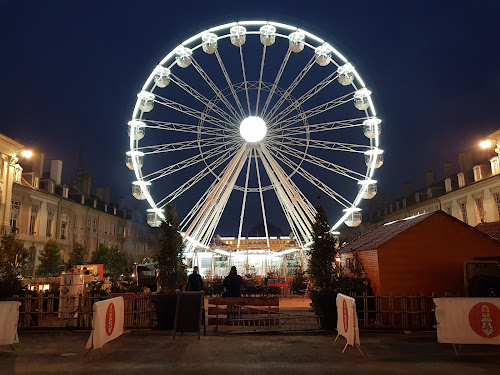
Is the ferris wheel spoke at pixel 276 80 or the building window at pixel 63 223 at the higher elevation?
the ferris wheel spoke at pixel 276 80

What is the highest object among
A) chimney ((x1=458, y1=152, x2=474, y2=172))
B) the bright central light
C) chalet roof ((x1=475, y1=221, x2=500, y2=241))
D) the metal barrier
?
chimney ((x1=458, y1=152, x2=474, y2=172))

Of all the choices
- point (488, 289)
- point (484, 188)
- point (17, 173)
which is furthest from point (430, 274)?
point (17, 173)

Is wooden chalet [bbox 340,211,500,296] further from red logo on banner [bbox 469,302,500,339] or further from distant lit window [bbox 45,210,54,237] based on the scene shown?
distant lit window [bbox 45,210,54,237]

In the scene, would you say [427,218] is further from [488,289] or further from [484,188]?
[484,188]

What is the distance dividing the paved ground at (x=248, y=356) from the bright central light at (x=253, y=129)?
12730 mm

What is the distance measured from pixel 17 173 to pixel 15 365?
32187 mm

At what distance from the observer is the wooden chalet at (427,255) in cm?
1338

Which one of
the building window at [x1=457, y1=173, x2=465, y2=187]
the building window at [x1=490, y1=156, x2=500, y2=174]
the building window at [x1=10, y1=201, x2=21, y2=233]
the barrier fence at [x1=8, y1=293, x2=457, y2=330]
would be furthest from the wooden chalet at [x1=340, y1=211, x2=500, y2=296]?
the building window at [x1=10, y1=201, x2=21, y2=233]

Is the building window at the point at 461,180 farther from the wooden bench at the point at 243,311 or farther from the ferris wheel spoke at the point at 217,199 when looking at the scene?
the wooden bench at the point at 243,311

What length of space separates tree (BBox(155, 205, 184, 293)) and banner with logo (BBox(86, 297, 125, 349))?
3.03 m

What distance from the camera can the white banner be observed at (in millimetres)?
9352

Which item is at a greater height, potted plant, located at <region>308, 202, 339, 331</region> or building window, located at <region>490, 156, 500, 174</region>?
building window, located at <region>490, 156, 500, 174</region>

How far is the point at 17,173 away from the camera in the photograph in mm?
36188

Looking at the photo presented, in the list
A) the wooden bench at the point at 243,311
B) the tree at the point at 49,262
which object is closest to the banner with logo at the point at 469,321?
the wooden bench at the point at 243,311
